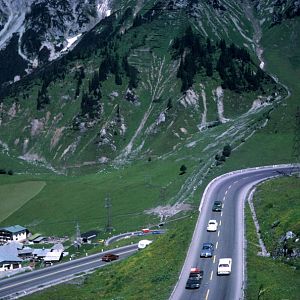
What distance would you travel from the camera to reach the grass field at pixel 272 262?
45.1 metres

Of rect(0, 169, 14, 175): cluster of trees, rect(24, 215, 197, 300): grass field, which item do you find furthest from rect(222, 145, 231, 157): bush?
rect(0, 169, 14, 175): cluster of trees

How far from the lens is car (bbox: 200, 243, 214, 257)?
198ft

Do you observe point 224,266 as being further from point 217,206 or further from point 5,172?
point 5,172

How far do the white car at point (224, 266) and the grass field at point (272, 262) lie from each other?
1.93 m

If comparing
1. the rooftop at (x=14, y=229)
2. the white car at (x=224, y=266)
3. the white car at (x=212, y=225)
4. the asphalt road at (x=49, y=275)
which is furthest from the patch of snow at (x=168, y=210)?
the white car at (x=224, y=266)

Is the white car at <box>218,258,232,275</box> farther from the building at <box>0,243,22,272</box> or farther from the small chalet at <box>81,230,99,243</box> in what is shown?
the building at <box>0,243,22,272</box>

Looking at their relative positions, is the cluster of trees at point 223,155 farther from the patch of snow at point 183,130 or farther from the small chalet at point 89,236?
the patch of snow at point 183,130

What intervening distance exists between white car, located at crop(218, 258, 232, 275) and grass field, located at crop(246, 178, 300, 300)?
1.93 meters

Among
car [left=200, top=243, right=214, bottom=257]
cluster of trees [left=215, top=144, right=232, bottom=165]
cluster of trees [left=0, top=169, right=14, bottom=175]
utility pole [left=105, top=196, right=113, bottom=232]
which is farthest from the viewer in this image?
cluster of trees [left=0, top=169, right=14, bottom=175]

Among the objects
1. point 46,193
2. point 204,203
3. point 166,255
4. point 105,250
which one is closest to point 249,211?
point 204,203

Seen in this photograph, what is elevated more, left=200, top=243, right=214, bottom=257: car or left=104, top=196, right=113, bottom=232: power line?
left=200, top=243, right=214, bottom=257: car

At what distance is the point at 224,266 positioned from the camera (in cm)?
5359

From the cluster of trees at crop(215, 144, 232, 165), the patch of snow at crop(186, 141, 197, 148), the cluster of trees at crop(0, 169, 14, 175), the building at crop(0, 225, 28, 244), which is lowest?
the building at crop(0, 225, 28, 244)

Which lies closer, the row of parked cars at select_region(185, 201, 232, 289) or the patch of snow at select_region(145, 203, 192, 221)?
the row of parked cars at select_region(185, 201, 232, 289)
